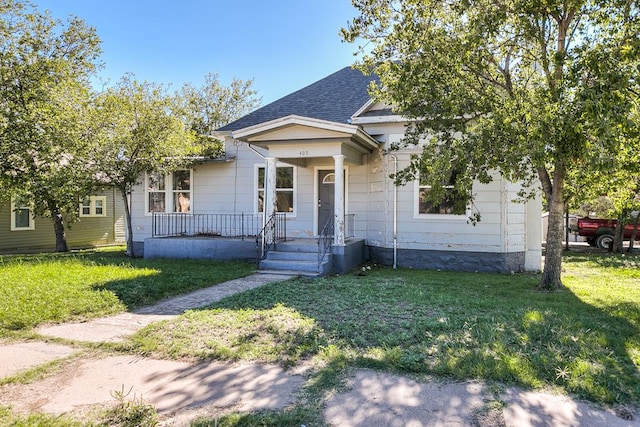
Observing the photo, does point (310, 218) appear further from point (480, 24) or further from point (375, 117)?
point (480, 24)

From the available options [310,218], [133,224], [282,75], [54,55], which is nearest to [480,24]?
[310,218]

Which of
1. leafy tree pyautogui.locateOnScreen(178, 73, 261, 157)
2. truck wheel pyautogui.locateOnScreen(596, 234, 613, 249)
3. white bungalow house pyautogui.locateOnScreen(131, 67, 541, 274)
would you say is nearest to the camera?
white bungalow house pyautogui.locateOnScreen(131, 67, 541, 274)

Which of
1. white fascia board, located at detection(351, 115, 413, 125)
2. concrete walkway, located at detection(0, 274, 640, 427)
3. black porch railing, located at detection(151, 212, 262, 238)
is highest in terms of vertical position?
white fascia board, located at detection(351, 115, 413, 125)

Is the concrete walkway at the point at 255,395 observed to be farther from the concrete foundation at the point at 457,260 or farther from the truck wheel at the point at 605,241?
the truck wheel at the point at 605,241

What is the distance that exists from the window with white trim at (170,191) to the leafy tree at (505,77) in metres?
8.21

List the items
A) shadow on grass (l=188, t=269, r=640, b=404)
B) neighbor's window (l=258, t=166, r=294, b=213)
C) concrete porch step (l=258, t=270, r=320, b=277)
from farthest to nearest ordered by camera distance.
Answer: neighbor's window (l=258, t=166, r=294, b=213) → concrete porch step (l=258, t=270, r=320, b=277) → shadow on grass (l=188, t=269, r=640, b=404)

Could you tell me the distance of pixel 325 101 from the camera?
1362 centimetres

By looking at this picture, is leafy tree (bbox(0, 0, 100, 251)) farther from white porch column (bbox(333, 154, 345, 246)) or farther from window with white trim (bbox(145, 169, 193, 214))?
white porch column (bbox(333, 154, 345, 246))

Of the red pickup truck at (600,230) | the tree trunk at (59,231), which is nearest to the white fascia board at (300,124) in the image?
the tree trunk at (59,231)

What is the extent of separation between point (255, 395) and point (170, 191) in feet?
39.4

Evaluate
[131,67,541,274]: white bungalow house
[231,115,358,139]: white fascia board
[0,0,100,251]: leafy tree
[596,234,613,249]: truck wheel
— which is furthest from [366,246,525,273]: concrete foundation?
[596,234,613,249]: truck wheel

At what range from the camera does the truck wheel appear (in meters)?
17.9

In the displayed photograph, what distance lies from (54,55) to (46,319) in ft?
52.8

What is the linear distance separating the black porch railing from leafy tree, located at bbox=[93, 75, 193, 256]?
191 centimetres
